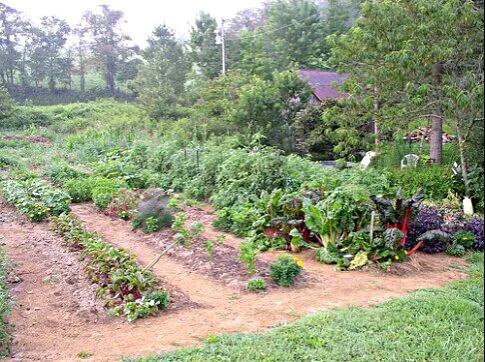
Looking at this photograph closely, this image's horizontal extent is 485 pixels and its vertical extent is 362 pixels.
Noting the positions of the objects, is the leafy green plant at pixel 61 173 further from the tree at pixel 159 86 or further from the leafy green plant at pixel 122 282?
the tree at pixel 159 86

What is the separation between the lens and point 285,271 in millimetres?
5609

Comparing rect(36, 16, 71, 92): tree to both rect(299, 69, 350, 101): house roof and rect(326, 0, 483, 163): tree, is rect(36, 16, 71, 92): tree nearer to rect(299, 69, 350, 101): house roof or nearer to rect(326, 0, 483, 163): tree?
rect(299, 69, 350, 101): house roof

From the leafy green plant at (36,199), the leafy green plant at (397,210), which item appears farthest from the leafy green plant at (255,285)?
the leafy green plant at (36,199)

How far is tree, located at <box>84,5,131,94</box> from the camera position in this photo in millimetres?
29031

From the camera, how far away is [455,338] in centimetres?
376

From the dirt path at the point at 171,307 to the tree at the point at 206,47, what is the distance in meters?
18.8

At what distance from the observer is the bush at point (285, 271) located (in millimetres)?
5590

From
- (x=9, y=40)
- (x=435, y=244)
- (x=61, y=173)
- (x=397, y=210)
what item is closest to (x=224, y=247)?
(x=397, y=210)

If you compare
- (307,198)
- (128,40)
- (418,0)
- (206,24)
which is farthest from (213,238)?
(128,40)

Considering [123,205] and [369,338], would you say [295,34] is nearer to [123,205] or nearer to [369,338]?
[123,205]

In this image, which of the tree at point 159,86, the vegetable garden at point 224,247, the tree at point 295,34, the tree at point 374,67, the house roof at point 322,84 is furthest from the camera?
the tree at point 295,34

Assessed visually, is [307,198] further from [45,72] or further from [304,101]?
[45,72]

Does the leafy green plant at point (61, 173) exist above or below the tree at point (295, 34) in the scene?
below

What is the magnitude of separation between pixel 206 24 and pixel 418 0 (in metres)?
17.0
